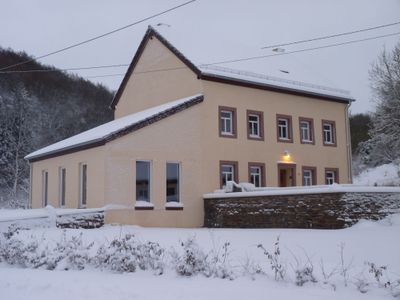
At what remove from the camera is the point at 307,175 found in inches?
1086

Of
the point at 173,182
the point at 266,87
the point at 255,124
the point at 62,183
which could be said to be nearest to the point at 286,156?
the point at 255,124

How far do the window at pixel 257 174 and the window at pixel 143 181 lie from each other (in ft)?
18.8

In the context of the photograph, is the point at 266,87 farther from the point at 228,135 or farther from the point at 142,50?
the point at 142,50

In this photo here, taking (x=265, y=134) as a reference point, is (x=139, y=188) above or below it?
below

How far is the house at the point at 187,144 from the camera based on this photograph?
69.7ft

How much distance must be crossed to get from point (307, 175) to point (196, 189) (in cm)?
715

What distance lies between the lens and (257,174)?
2558cm

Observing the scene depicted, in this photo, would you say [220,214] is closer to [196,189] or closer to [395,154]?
[196,189]

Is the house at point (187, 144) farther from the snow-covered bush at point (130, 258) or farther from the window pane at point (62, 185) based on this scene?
the snow-covered bush at point (130, 258)

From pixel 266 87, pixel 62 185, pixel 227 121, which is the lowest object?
pixel 62 185

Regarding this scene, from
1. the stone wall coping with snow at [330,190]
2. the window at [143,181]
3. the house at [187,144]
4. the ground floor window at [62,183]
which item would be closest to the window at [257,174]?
the house at [187,144]

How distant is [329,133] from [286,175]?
403 centimetres

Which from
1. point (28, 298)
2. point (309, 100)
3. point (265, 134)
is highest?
point (309, 100)

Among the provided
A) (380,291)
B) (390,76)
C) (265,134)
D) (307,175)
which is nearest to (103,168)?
(265,134)
